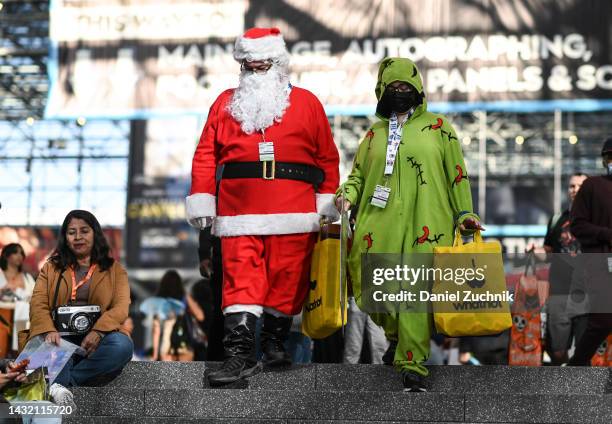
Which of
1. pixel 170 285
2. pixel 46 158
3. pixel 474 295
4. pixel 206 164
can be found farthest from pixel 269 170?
pixel 46 158

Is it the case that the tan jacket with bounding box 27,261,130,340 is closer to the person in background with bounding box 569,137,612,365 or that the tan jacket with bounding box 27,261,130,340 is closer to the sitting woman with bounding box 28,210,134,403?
the sitting woman with bounding box 28,210,134,403

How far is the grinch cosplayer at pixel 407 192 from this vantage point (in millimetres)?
5750

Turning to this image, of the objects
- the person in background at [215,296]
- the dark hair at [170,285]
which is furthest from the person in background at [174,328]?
the person in background at [215,296]

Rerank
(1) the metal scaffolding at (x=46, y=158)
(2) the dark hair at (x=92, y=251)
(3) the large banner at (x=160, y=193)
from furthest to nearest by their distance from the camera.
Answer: (1) the metal scaffolding at (x=46, y=158), (3) the large banner at (x=160, y=193), (2) the dark hair at (x=92, y=251)

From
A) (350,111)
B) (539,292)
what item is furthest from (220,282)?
(350,111)

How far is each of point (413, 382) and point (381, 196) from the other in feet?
3.01

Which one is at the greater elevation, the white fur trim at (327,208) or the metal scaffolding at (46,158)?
the metal scaffolding at (46,158)

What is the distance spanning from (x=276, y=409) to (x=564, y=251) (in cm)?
357

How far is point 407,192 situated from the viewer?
5879 millimetres

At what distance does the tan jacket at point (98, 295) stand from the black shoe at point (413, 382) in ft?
4.73

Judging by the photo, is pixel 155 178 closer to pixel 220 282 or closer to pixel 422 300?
pixel 220 282

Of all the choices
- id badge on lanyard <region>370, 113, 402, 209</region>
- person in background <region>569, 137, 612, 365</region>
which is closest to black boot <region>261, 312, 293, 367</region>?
id badge on lanyard <region>370, 113, 402, 209</region>

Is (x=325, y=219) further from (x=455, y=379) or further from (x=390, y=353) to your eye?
(x=455, y=379)

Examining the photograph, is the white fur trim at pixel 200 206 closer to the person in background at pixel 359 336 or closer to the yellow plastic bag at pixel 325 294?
the yellow plastic bag at pixel 325 294
